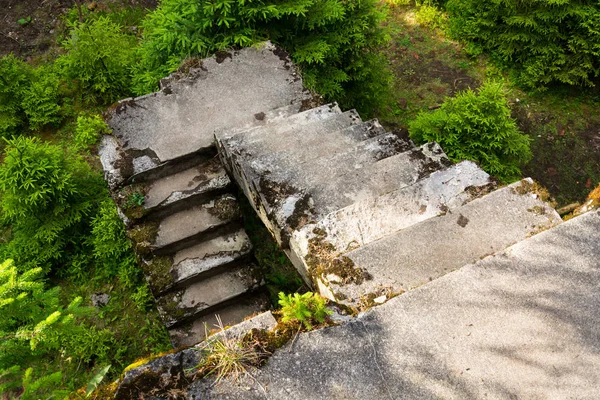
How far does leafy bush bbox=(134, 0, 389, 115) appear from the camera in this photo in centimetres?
521

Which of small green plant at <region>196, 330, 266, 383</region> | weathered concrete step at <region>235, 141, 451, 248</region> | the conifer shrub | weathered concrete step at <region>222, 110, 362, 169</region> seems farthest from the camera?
weathered concrete step at <region>222, 110, 362, 169</region>

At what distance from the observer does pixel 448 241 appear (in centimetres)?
319

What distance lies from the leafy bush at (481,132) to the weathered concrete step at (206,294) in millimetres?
2693

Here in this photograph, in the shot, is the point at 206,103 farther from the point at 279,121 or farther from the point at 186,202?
the point at 186,202

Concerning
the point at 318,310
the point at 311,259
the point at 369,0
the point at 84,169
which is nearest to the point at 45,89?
the point at 84,169

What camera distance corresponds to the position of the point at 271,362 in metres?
2.47

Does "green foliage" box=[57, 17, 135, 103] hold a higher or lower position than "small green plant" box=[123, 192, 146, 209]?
higher

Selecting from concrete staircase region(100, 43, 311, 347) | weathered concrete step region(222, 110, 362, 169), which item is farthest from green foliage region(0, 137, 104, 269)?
weathered concrete step region(222, 110, 362, 169)

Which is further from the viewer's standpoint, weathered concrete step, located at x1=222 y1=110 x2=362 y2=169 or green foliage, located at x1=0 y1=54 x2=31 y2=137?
green foliage, located at x1=0 y1=54 x2=31 y2=137

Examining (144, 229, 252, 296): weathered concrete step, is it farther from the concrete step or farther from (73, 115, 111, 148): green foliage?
(73, 115, 111, 148): green foliage

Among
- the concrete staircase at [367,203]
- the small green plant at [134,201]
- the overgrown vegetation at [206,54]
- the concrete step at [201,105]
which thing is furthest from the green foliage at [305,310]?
the concrete step at [201,105]

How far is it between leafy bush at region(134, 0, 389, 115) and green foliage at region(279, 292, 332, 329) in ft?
11.1

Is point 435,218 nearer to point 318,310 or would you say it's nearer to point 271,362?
point 318,310

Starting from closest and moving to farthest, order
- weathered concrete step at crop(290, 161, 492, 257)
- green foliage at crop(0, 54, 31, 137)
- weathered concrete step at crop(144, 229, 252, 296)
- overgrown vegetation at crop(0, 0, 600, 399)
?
1. weathered concrete step at crop(290, 161, 492, 257)
2. weathered concrete step at crop(144, 229, 252, 296)
3. overgrown vegetation at crop(0, 0, 600, 399)
4. green foliage at crop(0, 54, 31, 137)
